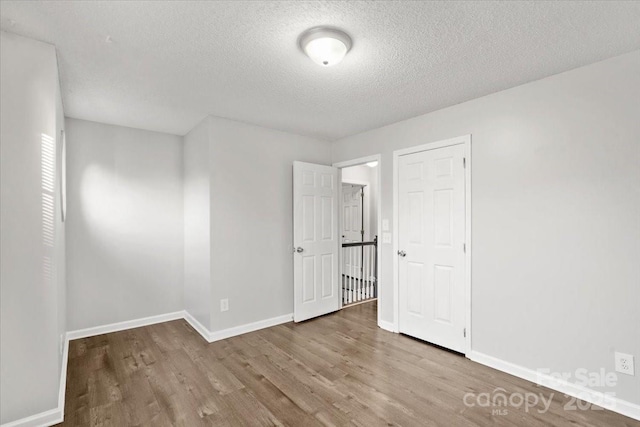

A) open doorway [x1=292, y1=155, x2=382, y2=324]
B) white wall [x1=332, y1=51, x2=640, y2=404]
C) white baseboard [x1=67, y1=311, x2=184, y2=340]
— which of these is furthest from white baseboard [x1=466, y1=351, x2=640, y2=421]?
white baseboard [x1=67, y1=311, x2=184, y2=340]

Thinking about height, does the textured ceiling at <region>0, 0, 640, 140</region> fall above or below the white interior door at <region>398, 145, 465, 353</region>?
above

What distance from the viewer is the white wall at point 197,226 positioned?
11.5ft

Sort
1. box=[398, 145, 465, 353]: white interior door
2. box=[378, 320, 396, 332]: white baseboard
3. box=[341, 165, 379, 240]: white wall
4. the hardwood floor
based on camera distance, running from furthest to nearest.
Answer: box=[341, 165, 379, 240]: white wall, box=[378, 320, 396, 332]: white baseboard, box=[398, 145, 465, 353]: white interior door, the hardwood floor

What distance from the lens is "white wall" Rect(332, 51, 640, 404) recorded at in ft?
7.06

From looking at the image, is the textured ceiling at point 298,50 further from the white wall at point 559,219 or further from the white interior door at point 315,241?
the white interior door at point 315,241

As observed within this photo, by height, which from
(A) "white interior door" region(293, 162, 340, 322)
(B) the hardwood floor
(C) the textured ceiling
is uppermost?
(C) the textured ceiling

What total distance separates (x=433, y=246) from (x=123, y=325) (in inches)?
150

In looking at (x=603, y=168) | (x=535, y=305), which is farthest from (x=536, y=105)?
(x=535, y=305)

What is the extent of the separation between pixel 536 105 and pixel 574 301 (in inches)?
63.1

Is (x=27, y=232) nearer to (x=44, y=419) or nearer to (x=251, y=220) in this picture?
(x=44, y=419)

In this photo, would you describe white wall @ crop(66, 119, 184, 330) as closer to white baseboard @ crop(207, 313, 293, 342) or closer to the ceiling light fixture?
white baseboard @ crop(207, 313, 293, 342)

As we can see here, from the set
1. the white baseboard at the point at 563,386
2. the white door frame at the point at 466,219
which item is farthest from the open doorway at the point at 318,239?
the white baseboard at the point at 563,386

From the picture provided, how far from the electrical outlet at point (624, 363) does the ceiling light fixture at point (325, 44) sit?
2834 mm

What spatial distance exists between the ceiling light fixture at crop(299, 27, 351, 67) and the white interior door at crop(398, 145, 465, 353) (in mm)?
1733
